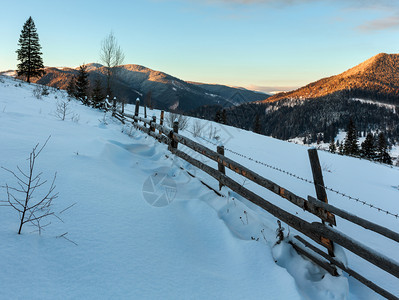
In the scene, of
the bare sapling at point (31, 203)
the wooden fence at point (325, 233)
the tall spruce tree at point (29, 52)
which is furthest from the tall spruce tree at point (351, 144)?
the tall spruce tree at point (29, 52)

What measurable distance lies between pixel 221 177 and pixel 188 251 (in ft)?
5.98

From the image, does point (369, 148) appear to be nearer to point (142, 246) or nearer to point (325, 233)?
point (325, 233)

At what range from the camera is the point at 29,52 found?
34.8 metres

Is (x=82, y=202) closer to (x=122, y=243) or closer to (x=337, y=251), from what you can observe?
(x=122, y=243)

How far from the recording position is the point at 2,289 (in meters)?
1.52

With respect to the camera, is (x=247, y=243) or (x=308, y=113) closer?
(x=247, y=243)

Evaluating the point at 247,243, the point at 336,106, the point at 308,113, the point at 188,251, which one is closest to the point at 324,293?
the point at 247,243

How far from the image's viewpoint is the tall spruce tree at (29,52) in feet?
113

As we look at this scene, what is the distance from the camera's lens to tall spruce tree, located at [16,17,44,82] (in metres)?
34.5

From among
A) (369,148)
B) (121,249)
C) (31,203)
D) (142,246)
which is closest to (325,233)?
(142,246)

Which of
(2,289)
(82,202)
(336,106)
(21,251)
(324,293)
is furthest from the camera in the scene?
(336,106)

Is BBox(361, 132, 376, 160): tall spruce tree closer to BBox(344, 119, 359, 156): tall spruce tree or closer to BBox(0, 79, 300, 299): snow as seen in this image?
BBox(344, 119, 359, 156): tall spruce tree

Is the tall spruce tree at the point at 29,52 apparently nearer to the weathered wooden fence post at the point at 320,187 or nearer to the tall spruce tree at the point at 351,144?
the weathered wooden fence post at the point at 320,187

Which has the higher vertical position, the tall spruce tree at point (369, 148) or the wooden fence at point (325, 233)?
the wooden fence at point (325, 233)
